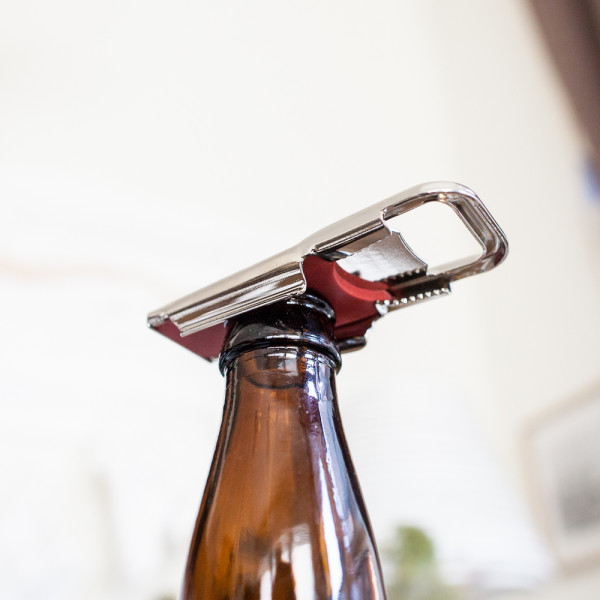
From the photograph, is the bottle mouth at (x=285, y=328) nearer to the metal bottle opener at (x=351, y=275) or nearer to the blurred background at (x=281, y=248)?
the metal bottle opener at (x=351, y=275)

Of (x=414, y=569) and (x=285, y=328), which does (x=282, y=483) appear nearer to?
(x=285, y=328)

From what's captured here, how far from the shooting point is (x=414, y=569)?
747 millimetres

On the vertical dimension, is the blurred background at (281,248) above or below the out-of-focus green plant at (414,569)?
above

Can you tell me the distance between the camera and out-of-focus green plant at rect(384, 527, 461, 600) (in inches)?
29.4

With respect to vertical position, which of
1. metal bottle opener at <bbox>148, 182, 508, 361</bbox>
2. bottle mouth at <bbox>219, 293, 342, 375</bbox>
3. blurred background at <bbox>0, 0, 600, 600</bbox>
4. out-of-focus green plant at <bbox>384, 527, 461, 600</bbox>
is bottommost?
out-of-focus green plant at <bbox>384, 527, 461, 600</bbox>

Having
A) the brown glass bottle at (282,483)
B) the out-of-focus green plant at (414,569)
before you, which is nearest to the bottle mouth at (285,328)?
the brown glass bottle at (282,483)

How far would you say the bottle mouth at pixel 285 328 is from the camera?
0.88 ft

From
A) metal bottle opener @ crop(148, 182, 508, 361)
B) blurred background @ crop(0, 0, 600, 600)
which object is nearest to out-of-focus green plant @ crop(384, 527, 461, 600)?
blurred background @ crop(0, 0, 600, 600)

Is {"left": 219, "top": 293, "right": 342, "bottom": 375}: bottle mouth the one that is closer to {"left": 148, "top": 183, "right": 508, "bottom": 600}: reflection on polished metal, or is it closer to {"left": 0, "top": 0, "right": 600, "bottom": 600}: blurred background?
{"left": 148, "top": 183, "right": 508, "bottom": 600}: reflection on polished metal

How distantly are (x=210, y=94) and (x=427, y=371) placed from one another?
0.71 m

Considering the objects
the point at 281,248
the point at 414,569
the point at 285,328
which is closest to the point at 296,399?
the point at 285,328

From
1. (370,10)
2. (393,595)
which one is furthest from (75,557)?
(370,10)

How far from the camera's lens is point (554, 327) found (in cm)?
118

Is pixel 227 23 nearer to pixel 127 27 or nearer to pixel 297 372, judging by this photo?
pixel 127 27
